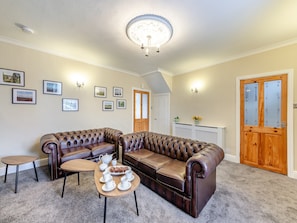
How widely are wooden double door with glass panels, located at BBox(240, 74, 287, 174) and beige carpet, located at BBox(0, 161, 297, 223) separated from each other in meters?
0.60

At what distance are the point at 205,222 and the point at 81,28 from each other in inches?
139

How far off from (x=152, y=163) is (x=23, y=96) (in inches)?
130

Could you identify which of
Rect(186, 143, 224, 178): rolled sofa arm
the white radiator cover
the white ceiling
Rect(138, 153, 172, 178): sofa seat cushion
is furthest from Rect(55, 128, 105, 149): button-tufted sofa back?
Rect(186, 143, 224, 178): rolled sofa arm

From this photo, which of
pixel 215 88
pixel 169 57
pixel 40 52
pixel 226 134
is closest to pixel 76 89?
pixel 40 52

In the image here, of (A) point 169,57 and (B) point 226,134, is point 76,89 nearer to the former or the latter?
(A) point 169,57

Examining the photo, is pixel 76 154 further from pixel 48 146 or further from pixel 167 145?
pixel 167 145

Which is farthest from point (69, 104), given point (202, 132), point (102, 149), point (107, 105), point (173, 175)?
point (202, 132)

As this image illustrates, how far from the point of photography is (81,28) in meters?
2.48

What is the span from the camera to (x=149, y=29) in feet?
7.29

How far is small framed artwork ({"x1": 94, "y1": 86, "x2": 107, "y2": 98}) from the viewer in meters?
4.46

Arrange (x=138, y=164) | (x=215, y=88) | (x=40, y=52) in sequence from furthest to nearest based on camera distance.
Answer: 1. (x=215, y=88)
2. (x=40, y=52)
3. (x=138, y=164)

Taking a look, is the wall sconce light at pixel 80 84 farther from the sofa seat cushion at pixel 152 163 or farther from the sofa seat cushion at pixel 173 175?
the sofa seat cushion at pixel 173 175

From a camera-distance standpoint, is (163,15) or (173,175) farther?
(163,15)

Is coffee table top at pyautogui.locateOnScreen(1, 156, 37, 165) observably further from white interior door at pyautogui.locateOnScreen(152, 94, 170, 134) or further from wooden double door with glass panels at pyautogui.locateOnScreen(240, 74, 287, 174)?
wooden double door with glass panels at pyautogui.locateOnScreen(240, 74, 287, 174)
